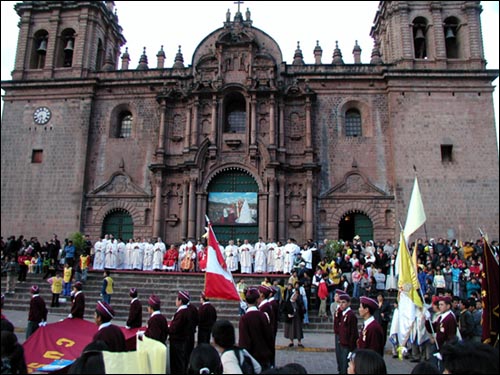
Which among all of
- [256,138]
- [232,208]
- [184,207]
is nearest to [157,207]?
[184,207]

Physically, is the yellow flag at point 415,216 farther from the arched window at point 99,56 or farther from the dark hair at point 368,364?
the arched window at point 99,56

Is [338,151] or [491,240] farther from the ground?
[338,151]

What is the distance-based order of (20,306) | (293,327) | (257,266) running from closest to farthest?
(293,327), (20,306), (257,266)

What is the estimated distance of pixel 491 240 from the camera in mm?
24797

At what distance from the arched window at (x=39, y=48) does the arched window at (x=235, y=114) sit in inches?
524

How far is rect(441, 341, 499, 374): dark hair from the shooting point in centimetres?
337

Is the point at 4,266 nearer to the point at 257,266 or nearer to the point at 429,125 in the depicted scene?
the point at 257,266

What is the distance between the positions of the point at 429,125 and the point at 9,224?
84.8ft

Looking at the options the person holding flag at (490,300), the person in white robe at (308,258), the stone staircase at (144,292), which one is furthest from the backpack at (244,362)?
the person in white robe at (308,258)

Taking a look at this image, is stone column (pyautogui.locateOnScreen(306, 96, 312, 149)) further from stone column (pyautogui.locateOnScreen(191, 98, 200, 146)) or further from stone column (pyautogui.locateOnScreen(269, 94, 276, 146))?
stone column (pyautogui.locateOnScreen(191, 98, 200, 146))

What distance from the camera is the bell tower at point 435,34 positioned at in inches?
1097

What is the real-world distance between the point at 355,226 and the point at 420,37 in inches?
504

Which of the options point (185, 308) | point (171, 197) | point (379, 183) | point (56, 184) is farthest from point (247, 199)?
point (185, 308)

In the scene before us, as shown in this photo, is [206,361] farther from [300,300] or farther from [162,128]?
[162,128]
